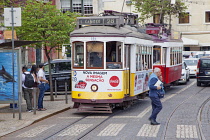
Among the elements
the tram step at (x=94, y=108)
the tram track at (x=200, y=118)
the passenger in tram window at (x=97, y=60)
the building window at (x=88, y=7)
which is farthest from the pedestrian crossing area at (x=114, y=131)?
the building window at (x=88, y=7)

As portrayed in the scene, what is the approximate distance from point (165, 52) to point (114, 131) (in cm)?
1333

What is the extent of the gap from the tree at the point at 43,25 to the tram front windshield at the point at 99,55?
427cm

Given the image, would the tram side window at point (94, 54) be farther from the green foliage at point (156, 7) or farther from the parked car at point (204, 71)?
the green foliage at point (156, 7)

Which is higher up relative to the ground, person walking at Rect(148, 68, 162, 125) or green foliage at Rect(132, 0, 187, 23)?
green foliage at Rect(132, 0, 187, 23)

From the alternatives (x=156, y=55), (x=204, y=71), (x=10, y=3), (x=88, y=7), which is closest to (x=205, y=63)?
(x=204, y=71)

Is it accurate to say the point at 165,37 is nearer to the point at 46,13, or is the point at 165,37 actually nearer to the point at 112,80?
the point at 46,13

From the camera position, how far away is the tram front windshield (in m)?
16.0

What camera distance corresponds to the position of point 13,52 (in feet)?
51.0

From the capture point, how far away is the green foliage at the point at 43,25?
795 inches

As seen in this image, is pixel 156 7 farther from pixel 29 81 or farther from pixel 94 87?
pixel 94 87

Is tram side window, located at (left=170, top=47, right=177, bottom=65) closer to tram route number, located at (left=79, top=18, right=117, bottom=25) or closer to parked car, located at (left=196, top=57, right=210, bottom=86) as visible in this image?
parked car, located at (left=196, top=57, right=210, bottom=86)

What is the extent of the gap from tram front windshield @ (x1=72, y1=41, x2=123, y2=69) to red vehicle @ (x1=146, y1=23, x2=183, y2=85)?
7.05 metres

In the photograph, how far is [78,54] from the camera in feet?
53.7

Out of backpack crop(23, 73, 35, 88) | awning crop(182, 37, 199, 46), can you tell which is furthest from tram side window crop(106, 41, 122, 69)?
awning crop(182, 37, 199, 46)
